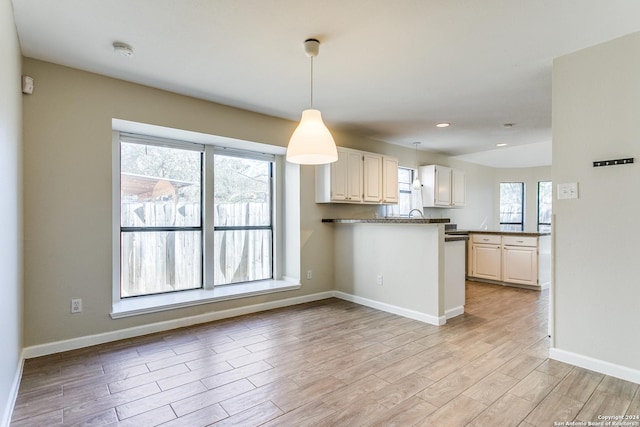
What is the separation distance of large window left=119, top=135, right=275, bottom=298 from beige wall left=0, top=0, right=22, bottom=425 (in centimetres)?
113

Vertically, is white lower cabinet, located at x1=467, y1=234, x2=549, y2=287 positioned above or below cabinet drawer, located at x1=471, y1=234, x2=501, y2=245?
below

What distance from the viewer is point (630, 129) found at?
92.0 inches

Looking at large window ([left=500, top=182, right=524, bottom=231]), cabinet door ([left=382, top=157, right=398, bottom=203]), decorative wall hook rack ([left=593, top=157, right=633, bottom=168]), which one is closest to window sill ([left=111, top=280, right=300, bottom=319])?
cabinet door ([left=382, top=157, right=398, bottom=203])

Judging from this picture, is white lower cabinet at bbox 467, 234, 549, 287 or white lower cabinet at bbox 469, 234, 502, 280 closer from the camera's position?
white lower cabinet at bbox 467, 234, 549, 287

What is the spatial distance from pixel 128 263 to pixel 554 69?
4.41 metres

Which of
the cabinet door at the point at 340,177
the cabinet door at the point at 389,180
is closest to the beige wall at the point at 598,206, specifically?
the cabinet door at the point at 340,177

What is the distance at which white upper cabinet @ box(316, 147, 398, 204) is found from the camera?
183 inches

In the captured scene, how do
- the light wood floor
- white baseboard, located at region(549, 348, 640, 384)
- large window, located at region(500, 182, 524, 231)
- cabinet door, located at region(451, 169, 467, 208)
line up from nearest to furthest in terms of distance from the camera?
the light wood floor, white baseboard, located at region(549, 348, 640, 384), cabinet door, located at region(451, 169, 467, 208), large window, located at region(500, 182, 524, 231)

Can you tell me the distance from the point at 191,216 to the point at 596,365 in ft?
13.4

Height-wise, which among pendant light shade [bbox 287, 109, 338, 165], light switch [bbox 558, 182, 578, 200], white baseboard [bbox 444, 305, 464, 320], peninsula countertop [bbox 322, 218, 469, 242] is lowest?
white baseboard [bbox 444, 305, 464, 320]

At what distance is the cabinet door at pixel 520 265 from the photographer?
534 centimetres

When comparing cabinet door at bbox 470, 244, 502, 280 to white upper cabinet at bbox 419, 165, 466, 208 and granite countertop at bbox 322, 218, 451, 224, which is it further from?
granite countertop at bbox 322, 218, 451, 224

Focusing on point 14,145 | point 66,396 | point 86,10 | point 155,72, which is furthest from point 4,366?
point 155,72

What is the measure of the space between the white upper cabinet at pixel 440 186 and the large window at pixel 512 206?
6.75 feet
